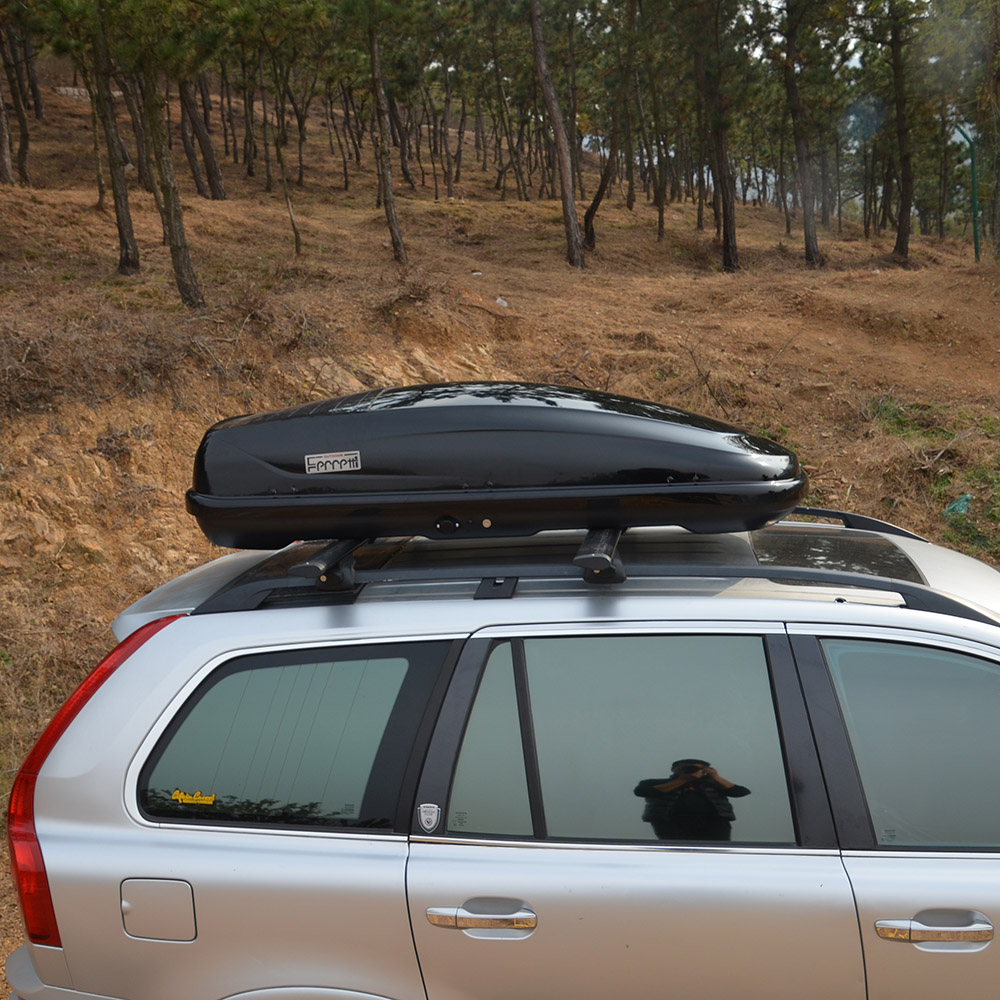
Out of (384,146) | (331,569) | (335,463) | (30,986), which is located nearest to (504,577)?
(331,569)

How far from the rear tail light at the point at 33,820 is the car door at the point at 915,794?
1.82m

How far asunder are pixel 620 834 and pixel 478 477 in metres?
1.03

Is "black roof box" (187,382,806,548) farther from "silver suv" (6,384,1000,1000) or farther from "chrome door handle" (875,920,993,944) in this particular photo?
"chrome door handle" (875,920,993,944)

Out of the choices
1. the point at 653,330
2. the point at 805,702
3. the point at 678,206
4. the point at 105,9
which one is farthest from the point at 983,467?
the point at 678,206

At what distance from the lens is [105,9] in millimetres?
11859

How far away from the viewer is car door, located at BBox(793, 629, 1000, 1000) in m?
1.96

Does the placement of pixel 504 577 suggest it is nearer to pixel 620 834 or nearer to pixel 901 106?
pixel 620 834

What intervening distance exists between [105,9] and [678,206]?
3653 centimetres

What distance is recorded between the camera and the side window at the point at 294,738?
85.9 inches

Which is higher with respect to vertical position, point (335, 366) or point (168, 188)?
point (168, 188)

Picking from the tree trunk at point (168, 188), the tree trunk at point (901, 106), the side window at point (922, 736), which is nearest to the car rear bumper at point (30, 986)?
the side window at point (922, 736)

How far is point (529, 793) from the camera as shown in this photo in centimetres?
213

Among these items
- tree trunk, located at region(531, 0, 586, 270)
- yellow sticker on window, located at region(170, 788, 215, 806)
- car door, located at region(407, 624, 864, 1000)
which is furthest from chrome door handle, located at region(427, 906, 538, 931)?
tree trunk, located at region(531, 0, 586, 270)

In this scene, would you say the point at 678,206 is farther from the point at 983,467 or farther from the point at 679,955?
the point at 679,955
